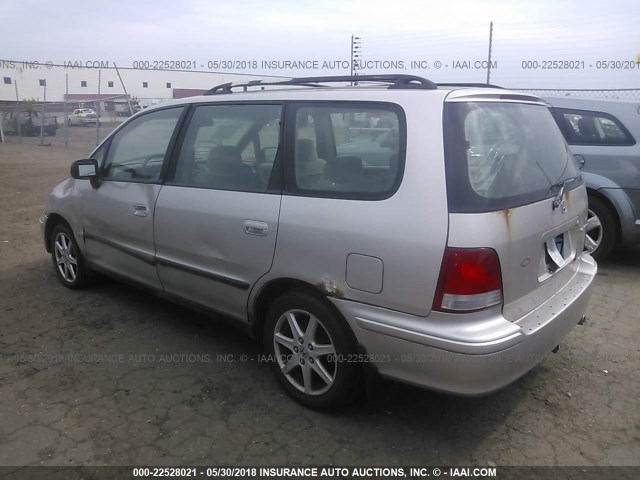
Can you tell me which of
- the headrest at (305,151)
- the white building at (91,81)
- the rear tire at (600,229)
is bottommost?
the rear tire at (600,229)

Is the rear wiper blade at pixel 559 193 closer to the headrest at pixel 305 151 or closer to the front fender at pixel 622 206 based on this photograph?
the headrest at pixel 305 151

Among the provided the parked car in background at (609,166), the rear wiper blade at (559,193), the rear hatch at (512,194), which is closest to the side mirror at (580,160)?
the parked car in background at (609,166)

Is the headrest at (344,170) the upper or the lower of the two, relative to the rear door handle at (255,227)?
upper

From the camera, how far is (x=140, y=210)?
11.8ft

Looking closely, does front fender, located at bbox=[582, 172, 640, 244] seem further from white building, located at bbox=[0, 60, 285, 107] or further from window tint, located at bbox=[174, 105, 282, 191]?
white building, located at bbox=[0, 60, 285, 107]

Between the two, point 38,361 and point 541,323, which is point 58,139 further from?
point 541,323

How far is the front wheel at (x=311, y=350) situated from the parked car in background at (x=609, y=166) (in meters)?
3.79

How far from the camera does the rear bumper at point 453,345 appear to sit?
87.4 inches

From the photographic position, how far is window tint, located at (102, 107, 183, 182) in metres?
3.59

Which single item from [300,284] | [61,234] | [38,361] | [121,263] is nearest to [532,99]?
[300,284]

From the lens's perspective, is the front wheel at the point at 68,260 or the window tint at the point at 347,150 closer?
the window tint at the point at 347,150

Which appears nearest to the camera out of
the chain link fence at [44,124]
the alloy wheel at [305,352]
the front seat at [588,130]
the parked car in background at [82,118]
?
the alloy wheel at [305,352]

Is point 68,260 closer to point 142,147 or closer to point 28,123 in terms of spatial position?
point 142,147

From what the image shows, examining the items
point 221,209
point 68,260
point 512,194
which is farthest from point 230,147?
point 68,260
